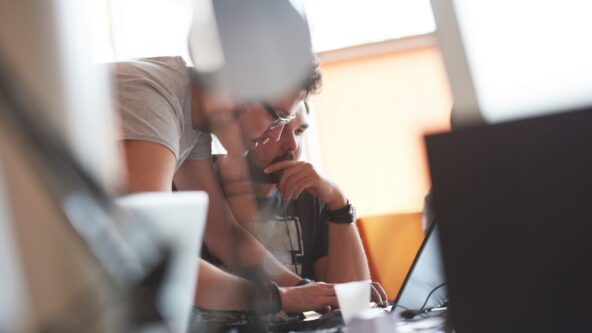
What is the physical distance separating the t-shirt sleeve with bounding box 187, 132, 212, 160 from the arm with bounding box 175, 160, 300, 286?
0.02m

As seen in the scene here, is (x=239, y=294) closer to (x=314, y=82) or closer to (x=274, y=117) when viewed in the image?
(x=274, y=117)

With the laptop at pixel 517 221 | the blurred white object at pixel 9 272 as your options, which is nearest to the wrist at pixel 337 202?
the laptop at pixel 517 221

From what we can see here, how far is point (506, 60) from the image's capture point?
253cm

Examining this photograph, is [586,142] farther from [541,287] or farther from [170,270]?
[170,270]

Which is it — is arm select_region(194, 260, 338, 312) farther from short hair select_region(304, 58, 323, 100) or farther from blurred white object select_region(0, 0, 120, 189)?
short hair select_region(304, 58, 323, 100)

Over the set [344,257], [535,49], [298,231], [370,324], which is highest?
[535,49]

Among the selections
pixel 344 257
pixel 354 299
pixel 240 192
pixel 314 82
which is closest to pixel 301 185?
pixel 344 257

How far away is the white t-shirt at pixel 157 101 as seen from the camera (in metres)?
1.11

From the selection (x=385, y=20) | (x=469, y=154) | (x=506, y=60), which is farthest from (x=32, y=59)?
(x=385, y=20)

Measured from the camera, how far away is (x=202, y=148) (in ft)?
4.82

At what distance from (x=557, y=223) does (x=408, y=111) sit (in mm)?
2561

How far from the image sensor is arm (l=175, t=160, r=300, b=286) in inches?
27.8

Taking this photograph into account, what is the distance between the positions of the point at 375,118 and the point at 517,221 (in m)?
2.59

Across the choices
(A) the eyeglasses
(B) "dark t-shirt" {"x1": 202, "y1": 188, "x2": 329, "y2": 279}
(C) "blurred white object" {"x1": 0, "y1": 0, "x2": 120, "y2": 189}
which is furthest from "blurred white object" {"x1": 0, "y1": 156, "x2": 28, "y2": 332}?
(B) "dark t-shirt" {"x1": 202, "y1": 188, "x2": 329, "y2": 279}
